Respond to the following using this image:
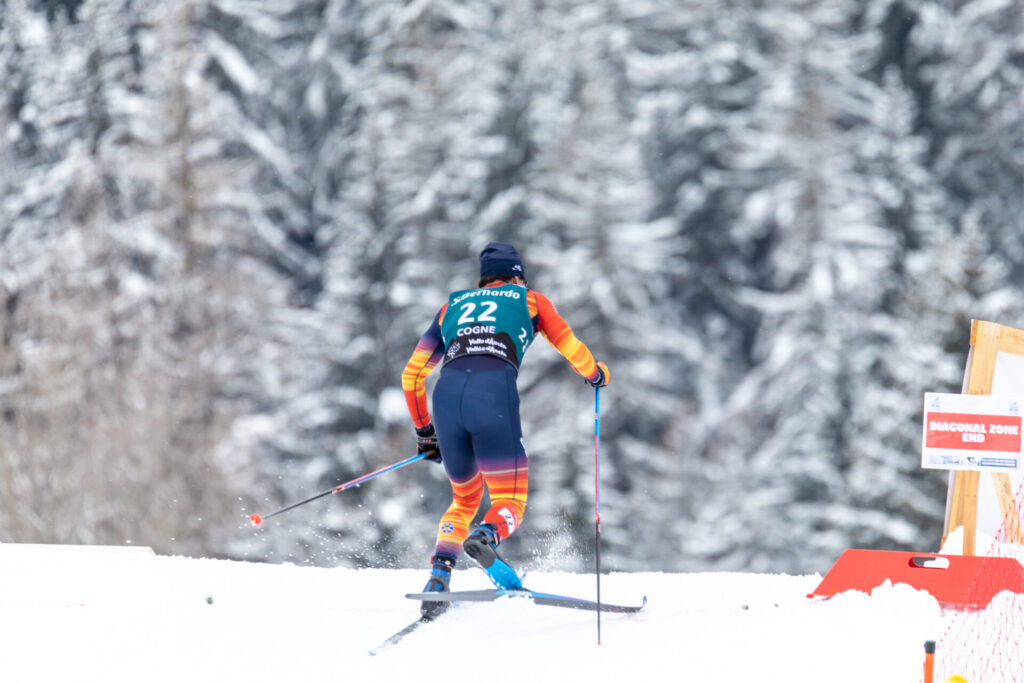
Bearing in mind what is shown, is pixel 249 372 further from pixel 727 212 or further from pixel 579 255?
pixel 727 212

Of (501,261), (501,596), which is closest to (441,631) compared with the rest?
(501,596)

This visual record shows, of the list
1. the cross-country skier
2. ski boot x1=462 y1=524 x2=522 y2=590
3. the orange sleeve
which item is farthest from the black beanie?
ski boot x1=462 y1=524 x2=522 y2=590

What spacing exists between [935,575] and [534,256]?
3.15 metres

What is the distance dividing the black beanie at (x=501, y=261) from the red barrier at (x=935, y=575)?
180 centimetres

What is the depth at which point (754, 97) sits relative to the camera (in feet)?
19.0

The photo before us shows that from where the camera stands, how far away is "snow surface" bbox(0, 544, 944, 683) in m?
2.79

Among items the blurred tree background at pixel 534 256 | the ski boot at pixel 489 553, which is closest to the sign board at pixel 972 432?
the blurred tree background at pixel 534 256

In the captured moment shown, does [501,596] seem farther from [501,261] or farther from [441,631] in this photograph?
[501,261]

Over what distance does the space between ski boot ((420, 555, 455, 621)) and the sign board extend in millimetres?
2095

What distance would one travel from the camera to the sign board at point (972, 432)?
12.4 ft

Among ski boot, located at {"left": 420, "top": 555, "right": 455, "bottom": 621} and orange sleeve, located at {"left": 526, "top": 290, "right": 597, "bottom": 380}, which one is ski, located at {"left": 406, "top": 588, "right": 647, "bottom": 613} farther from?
orange sleeve, located at {"left": 526, "top": 290, "right": 597, "bottom": 380}

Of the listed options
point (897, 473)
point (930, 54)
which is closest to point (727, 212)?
point (930, 54)

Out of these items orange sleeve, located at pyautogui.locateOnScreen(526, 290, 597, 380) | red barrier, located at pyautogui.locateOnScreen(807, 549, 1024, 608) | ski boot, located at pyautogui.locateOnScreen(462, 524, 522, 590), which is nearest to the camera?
ski boot, located at pyautogui.locateOnScreen(462, 524, 522, 590)

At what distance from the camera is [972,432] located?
3.81 metres
